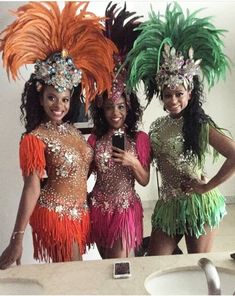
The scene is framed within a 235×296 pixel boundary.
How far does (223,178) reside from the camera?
965mm

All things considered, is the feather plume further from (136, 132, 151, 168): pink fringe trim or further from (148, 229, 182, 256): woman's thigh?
(148, 229, 182, 256): woman's thigh

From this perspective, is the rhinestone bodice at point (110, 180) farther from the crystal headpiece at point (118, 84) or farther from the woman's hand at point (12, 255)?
the woman's hand at point (12, 255)

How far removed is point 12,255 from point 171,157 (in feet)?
1.49

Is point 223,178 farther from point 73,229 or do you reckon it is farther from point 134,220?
point 73,229

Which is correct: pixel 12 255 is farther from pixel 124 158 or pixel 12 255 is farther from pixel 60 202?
pixel 124 158

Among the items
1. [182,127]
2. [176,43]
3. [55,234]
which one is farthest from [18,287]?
[176,43]

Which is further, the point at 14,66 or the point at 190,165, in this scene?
the point at 190,165

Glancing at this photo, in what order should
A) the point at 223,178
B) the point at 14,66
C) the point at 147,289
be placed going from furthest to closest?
the point at 223,178 → the point at 14,66 → the point at 147,289

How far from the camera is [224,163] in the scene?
3.18 ft

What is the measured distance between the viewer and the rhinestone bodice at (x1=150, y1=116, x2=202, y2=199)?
3.18ft

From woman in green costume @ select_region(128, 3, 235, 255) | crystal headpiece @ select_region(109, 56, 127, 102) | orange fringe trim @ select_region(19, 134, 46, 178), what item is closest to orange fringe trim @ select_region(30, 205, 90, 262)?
orange fringe trim @ select_region(19, 134, 46, 178)

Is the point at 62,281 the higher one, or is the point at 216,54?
the point at 216,54

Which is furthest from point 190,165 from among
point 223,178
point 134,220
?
point 134,220

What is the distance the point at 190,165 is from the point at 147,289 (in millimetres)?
375
